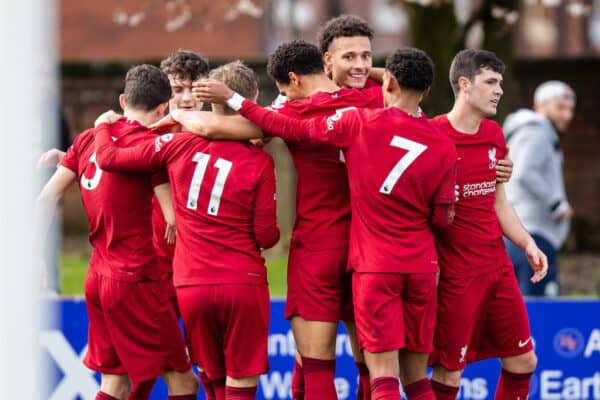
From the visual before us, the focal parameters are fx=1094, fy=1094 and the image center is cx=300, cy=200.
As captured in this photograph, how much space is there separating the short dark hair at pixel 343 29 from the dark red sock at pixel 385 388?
64.2 inches

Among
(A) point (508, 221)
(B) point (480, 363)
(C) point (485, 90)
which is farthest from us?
(B) point (480, 363)

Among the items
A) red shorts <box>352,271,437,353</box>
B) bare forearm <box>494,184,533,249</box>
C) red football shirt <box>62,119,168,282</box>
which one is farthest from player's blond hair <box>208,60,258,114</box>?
bare forearm <box>494,184,533,249</box>

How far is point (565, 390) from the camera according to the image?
23.0ft

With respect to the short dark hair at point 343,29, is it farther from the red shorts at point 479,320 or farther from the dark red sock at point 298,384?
the dark red sock at point 298,384

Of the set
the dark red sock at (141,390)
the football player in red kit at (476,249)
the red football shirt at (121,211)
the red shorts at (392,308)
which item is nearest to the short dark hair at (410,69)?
the football player in red kit at (476,249)

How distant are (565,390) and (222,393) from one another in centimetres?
266

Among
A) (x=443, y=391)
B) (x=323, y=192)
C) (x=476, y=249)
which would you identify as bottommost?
(x=443, y=391)

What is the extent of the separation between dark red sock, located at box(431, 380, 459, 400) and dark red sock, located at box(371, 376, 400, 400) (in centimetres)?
71

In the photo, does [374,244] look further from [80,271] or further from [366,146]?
[80,271]

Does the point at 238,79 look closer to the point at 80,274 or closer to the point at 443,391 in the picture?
the point at 443,391

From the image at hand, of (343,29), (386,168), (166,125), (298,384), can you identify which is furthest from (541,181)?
(166,125)

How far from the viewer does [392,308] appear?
16.6ft

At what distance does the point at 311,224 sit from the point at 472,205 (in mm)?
860

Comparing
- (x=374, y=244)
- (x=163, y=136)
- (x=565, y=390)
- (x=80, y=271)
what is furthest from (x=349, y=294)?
(x=80, y=271)
